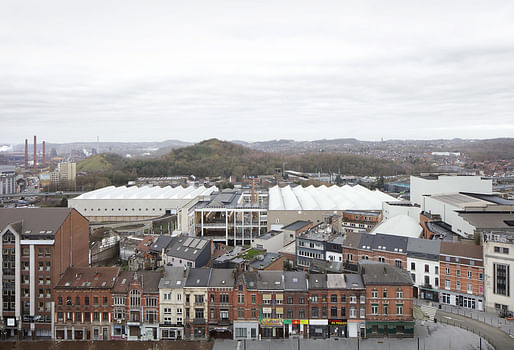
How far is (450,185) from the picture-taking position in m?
48.3

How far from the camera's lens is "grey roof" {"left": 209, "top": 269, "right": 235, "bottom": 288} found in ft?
81.3

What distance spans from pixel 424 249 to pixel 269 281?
1215cm

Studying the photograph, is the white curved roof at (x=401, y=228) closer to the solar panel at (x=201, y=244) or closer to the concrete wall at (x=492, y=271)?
the concrete wall at (x=492, y=271)

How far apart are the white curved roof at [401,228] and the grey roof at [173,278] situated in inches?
767

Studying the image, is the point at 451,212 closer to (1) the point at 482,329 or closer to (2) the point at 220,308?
(1) the point at 482,329

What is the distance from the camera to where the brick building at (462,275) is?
27.3 metres

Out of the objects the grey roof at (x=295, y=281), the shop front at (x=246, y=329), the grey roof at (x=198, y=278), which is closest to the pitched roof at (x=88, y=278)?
the grey roof at (x=198, y=278)

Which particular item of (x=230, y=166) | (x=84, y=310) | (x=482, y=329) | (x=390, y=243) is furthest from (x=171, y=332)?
(x=230, y=166)

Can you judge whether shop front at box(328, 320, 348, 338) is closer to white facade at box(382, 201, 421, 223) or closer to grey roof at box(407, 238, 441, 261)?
grey roof at box(407, 238, 441, 261)

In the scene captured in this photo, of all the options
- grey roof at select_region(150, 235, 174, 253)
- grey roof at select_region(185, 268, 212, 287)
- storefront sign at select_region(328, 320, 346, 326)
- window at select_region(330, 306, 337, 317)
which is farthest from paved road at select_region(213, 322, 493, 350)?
grey roof at select_region(150, 235, 174, 253)

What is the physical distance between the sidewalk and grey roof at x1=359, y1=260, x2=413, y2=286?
496 cm

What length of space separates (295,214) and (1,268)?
95.3 ft

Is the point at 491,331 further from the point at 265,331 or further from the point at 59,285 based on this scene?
the point at 59,285

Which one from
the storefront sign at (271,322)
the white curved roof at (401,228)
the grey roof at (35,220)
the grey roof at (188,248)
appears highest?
the grey roof at (35,220)
